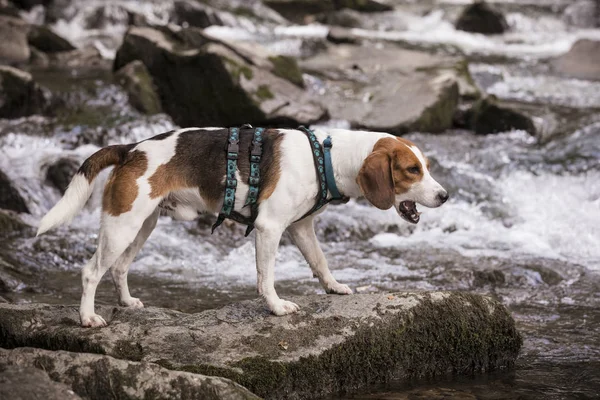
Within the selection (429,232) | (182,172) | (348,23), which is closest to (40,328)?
(182,172)

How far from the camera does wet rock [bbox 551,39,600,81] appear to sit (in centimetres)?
1966

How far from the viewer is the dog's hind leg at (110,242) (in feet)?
17.9

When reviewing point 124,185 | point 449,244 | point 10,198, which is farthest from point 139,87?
point 124,185

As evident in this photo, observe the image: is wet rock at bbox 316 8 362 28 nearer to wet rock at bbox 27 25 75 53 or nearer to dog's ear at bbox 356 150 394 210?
wet rock at bbox 27 25 75 53

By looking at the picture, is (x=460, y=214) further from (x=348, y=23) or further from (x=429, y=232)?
(x=348, y=23)

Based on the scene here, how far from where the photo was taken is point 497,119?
14.8m

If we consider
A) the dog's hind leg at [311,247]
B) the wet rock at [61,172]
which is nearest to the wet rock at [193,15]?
the wet rock at [61,172]

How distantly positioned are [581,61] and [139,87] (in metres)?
11.1

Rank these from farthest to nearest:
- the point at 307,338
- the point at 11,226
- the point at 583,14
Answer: the point at 583,14
the point at 11,226
the point at 307,338

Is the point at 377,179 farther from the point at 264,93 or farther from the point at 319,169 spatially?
the point at 264,93

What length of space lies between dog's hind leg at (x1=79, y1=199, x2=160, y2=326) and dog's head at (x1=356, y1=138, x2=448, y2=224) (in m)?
1.39

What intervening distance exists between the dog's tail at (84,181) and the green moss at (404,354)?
1.29 metres

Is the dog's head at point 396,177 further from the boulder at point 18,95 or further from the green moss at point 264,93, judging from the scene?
the boulder at point 18,95

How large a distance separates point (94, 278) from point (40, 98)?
911 cm
